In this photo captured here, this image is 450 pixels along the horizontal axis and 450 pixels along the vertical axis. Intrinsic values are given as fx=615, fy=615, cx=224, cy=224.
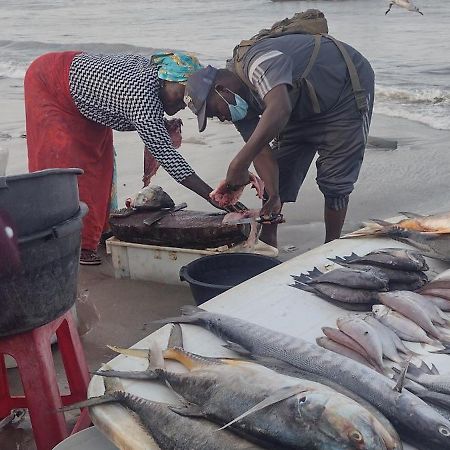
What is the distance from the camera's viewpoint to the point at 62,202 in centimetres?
268

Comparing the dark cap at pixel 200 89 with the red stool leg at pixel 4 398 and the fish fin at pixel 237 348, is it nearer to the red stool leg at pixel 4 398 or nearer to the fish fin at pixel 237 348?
the fish fin at pixel 237 348

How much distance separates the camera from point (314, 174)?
8000 millimetres

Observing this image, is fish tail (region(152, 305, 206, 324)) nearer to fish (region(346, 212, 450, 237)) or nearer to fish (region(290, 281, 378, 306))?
fish (region(290, 281, 378, 306))

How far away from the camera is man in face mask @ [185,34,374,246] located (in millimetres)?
4143

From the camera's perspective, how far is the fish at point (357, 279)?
10.9 ft

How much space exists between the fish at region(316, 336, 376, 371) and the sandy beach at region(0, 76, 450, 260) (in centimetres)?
269

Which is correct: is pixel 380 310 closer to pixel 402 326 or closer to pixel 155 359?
pixel 402 326

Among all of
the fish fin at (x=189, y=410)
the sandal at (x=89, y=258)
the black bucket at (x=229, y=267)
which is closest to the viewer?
the fish fin at (x=189, y=410)

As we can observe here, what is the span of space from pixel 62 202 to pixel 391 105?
1123 centimetres

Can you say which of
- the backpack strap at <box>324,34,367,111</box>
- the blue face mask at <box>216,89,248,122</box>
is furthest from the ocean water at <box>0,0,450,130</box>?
the blue face mask at <box>216,89,248,122</box>

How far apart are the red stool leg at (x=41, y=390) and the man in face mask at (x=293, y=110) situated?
1885 mm

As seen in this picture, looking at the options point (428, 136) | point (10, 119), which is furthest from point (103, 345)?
point (10, 119)

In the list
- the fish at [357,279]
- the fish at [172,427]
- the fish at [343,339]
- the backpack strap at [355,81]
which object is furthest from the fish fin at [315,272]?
the backpack strap at [355,81]

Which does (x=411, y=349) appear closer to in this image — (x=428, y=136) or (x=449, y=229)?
(x=449, y=229)
